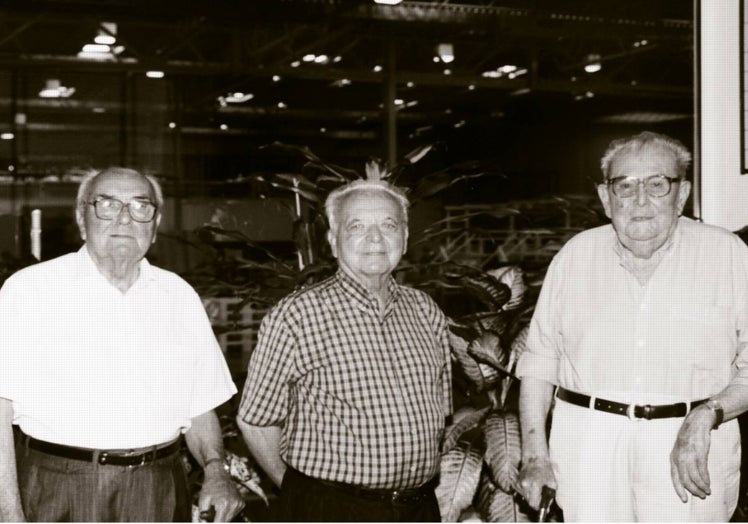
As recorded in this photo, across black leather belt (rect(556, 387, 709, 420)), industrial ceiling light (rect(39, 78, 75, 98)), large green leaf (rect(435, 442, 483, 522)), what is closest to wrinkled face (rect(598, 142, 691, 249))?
black leather belt (rect(556, 387, 709, 420))

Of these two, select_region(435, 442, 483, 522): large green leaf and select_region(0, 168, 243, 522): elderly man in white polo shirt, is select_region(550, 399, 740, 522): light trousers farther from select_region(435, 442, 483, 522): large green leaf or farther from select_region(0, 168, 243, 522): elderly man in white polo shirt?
select_region(0, 168, 243, 522): elderly man in white polo shirt

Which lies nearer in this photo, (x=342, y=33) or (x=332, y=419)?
(x=332, y=419)

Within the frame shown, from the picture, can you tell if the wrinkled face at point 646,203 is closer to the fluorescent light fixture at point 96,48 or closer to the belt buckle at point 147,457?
the belt buckle at point 147,457

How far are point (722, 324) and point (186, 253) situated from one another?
10411 millimetres

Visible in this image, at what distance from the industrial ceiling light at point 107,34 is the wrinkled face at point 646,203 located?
11.0 meters

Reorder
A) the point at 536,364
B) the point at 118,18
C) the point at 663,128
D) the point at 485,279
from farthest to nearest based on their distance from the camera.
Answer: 1. the point at 663,128
2. the point at 118,18
3. the point at 485,279
4. the point at 536,364

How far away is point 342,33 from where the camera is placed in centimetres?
1280

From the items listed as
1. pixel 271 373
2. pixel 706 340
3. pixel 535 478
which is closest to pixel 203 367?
pixel 271 373

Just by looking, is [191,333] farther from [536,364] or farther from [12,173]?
[12,173]

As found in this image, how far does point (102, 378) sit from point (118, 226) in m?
0.34

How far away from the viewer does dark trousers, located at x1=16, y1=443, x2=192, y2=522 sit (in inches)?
72.8

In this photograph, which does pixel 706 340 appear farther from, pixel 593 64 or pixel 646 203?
pixel 593 64

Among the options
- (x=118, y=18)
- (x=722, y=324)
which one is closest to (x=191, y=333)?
(x=722, y=324)

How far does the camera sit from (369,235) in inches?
81.0
